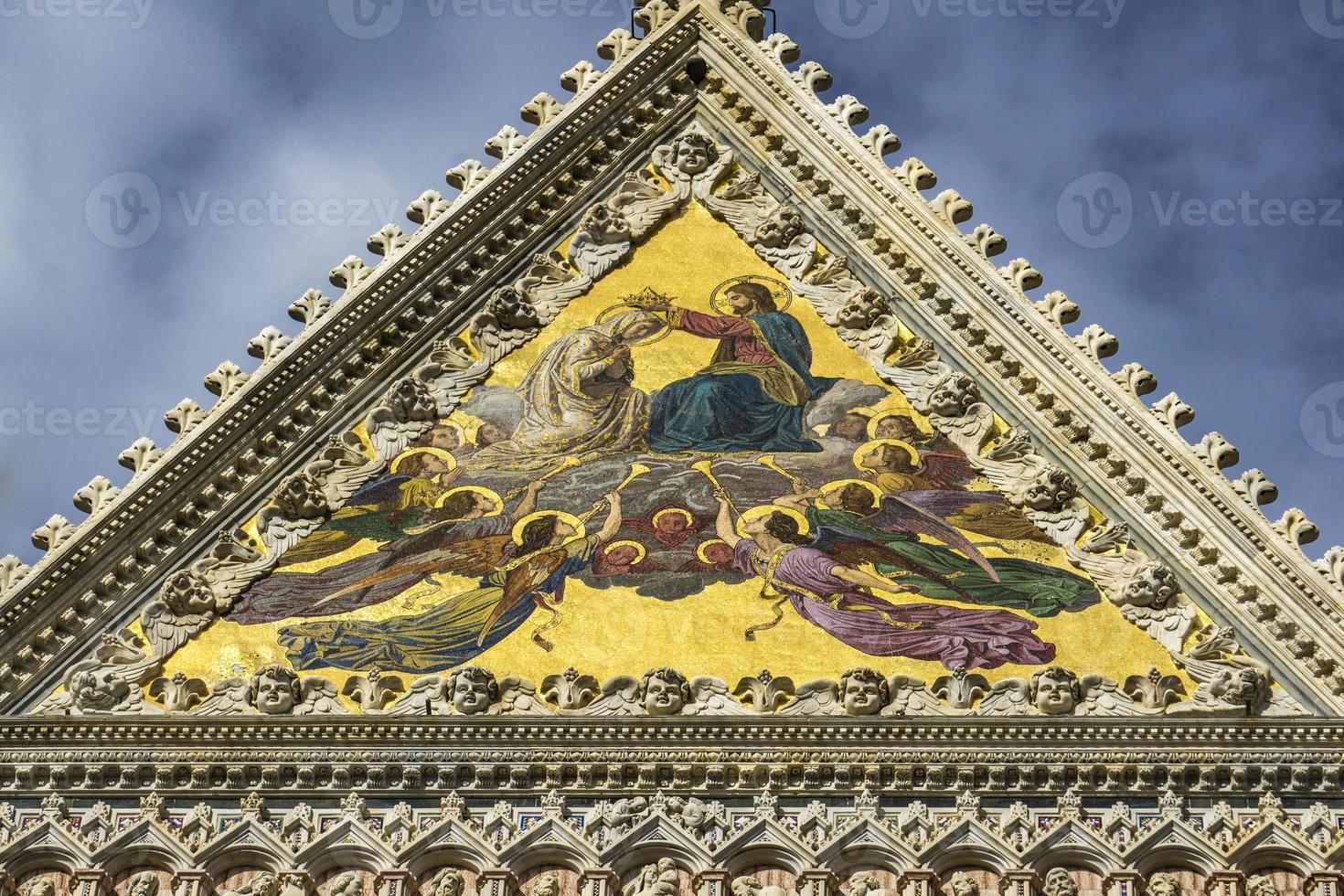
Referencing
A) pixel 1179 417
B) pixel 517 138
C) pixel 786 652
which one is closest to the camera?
pixel 786 652

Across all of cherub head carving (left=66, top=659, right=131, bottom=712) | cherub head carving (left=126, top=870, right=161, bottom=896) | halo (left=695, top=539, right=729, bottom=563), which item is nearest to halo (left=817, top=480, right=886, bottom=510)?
halo (left=695, top=539, right=729, bottom=563)

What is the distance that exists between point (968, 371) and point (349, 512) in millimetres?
3104

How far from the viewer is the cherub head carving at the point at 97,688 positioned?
11.3 m

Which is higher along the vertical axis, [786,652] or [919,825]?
[786,652]

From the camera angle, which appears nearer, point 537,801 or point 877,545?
point 537,801

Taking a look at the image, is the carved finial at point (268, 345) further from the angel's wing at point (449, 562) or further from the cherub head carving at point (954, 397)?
the cherub head carving at point (954, 397)

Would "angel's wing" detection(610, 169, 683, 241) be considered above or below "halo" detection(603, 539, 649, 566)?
above

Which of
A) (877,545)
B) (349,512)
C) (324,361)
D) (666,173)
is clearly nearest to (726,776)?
(877,545)

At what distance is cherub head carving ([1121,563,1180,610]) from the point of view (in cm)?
1157

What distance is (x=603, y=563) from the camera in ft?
38.9

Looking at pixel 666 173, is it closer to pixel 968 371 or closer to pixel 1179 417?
pixel 968 371

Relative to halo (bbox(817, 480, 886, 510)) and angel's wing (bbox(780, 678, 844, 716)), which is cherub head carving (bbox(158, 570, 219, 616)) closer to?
angel's wing (bbox(780, 678, 844, 716))

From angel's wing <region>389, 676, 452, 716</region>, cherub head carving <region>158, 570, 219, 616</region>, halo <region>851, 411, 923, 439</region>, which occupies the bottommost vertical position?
angel's wing <region>389, 676, 452, 716</region>

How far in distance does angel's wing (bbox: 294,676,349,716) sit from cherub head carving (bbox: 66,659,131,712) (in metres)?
0.79
